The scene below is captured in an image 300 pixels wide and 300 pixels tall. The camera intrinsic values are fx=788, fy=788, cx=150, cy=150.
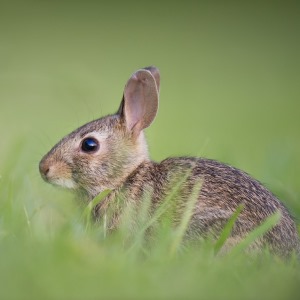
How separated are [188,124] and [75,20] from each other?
13224mm

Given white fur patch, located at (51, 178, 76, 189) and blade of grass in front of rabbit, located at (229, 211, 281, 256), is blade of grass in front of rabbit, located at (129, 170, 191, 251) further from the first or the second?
white fur patch, located at (51, 178, 76, 189)

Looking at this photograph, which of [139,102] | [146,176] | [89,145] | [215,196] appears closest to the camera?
[215,196]

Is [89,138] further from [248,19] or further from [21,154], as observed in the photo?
[248,19]

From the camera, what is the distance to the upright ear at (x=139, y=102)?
6.92m

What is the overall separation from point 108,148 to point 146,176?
1.61 ft

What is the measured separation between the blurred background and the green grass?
4 centimetres

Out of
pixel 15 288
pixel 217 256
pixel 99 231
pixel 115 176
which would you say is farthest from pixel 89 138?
pixel 15 288

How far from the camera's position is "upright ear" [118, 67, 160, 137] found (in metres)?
6.92

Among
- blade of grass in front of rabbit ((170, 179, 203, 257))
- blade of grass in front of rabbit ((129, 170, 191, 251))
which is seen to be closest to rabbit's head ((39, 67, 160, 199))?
blade of grass in front of rabbit ((129, 170, 191, 251))

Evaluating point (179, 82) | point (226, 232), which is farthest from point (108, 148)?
point (179, 82)

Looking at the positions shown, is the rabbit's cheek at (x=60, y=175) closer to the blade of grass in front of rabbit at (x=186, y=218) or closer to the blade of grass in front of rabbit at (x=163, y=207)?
the blade of grass in front of rabbit at (x=163, y=207)

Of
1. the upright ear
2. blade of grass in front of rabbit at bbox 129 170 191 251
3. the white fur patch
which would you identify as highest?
the upright ear

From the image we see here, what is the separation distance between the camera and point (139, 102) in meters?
7.00

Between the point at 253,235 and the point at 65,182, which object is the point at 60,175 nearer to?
the point at 65,182
